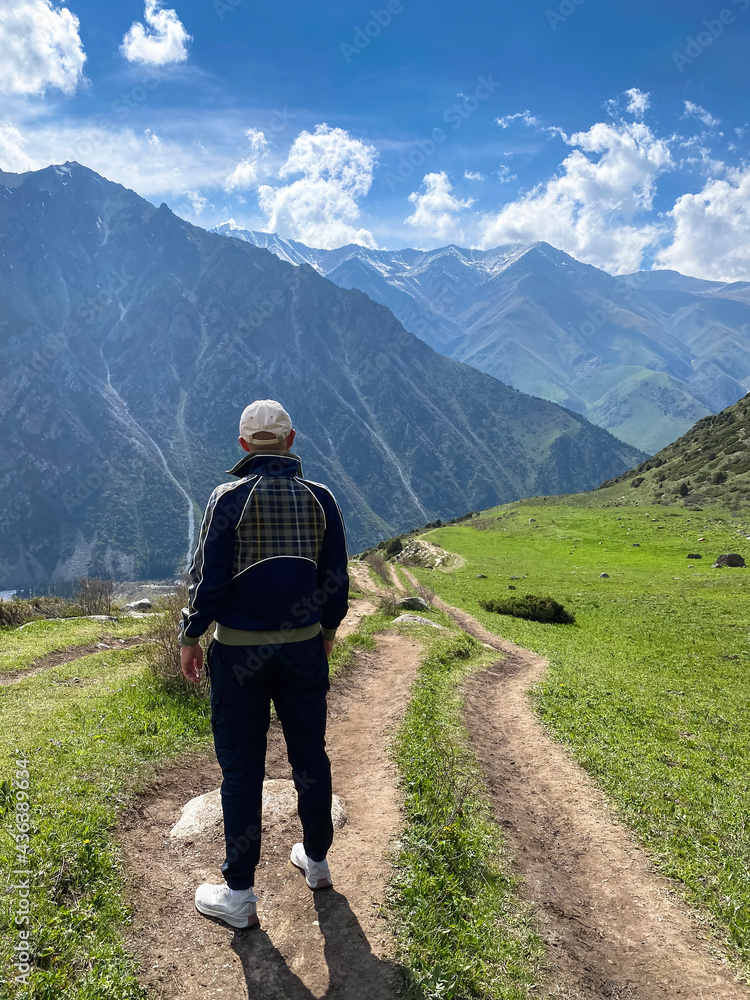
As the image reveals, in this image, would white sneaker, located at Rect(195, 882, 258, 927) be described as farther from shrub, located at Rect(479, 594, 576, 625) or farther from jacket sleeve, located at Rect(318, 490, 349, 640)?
shrub, located at Rect(479, 594, 576, 625)

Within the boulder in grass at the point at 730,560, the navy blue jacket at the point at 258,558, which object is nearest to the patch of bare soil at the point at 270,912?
the navy blue jacket at the point at 258,558

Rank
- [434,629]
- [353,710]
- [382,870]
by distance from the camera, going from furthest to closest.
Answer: [434,629] < [353,710] < [382,870]

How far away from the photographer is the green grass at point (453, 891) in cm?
415

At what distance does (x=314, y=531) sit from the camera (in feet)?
15.3

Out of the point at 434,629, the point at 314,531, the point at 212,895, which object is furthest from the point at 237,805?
the point at 434,629

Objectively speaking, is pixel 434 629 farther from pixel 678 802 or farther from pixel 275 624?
pixel 275 624

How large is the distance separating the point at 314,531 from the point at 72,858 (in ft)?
12.4

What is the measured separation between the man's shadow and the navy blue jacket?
255cm

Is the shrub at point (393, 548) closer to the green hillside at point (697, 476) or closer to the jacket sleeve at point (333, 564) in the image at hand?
the green hillside at point (697, 476)

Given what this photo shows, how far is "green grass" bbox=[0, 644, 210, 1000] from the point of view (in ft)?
12.6

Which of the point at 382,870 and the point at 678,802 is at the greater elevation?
the point at 382,870

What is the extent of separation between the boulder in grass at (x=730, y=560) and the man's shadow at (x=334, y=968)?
3639 cm

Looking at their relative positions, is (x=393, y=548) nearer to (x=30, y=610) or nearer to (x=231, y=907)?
(x=30, y=610)

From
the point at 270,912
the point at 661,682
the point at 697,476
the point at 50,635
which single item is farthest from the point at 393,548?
the point at 270,912
